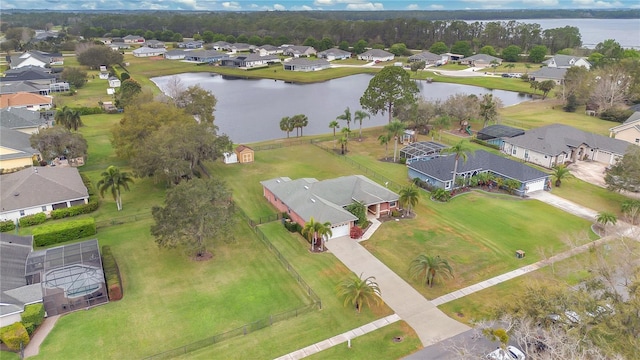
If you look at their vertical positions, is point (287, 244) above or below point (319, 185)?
below

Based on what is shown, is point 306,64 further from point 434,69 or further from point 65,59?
point 65,59

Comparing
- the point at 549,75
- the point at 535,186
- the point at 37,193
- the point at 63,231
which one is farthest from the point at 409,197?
the point at 549,75

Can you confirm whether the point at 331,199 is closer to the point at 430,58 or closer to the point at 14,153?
the point at 14,153

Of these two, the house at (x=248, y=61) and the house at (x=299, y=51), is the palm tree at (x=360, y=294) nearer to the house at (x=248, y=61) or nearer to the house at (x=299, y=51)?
the house at (x=248, y=61)

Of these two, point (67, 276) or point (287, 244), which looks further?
point (287, 244)

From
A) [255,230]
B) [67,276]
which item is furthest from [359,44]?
[67,276]

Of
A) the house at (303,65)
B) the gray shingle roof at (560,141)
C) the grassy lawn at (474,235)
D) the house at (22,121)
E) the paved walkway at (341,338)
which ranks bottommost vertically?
the paved walkway at (341,338)

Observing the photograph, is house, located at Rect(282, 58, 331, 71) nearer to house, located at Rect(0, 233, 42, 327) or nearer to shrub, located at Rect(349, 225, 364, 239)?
shrub, located at Rect(349, 225, 364, 239)

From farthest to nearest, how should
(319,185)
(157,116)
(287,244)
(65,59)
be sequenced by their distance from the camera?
1. (65,59)
2. (157,116)
3. (319,185)
4. (287,244)

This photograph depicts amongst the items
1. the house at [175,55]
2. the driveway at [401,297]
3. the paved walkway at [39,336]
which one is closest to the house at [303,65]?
the house at [175,55]
